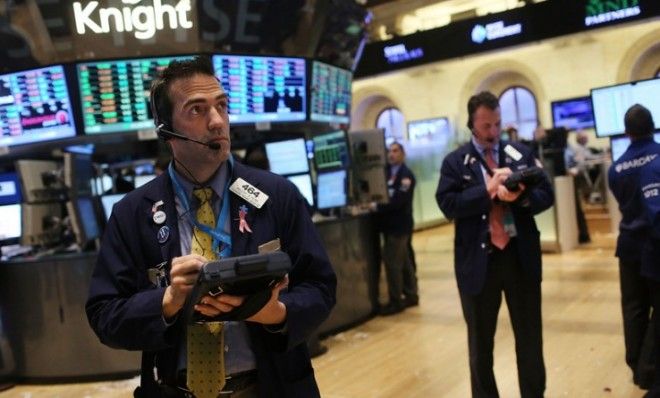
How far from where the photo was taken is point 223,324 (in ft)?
4.63

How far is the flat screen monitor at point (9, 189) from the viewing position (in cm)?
543

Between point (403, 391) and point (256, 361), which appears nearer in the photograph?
point (256, 361)

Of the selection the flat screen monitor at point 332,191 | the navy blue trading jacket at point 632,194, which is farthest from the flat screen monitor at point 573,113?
the navy blue trading jacket at point 632,194

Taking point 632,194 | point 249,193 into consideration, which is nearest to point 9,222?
point 249,193

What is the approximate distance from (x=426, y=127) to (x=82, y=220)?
12987 millimetres

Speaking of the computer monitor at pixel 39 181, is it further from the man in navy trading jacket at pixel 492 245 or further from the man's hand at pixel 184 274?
the man's hand at pixel 184 274

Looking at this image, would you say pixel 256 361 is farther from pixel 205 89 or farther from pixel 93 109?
pixel 93 109

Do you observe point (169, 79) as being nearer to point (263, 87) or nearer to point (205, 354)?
point (205, 354)

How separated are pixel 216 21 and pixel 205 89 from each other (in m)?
4.62

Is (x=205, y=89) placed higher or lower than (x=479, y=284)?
higher

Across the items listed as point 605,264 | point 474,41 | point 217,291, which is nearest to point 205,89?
point 217,291

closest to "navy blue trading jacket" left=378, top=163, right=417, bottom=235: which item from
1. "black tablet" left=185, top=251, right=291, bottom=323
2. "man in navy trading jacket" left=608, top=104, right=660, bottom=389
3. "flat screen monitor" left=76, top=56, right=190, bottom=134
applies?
"flat screen monitor" left=76, top=56, right=190, bottom=134

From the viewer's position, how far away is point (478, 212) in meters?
3.09

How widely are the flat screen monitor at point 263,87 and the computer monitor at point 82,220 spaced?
1515mm
